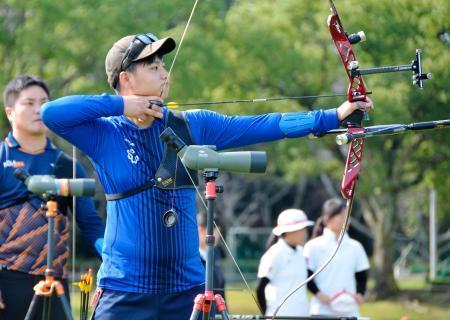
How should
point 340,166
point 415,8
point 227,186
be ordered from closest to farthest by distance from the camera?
1. point 415,8
2. point 340,166
3. point 227,186

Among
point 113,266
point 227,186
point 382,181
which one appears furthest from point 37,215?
→ point 227,186

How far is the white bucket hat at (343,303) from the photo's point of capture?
25.6 feet

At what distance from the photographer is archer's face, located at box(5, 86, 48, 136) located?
580 centimetres

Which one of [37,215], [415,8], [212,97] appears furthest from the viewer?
[212,97]

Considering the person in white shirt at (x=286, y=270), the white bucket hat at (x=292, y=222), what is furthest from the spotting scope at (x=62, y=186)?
the white bucket hat at (x=292, y=222)

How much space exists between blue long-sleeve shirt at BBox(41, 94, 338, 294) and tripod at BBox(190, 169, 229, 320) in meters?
0.39

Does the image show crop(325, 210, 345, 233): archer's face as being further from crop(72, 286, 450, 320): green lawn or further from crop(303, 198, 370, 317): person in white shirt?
crop(72, 286, 450, 320): green lawn

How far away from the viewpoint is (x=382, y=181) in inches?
754

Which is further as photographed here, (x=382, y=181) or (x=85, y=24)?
(x=382, y=181)

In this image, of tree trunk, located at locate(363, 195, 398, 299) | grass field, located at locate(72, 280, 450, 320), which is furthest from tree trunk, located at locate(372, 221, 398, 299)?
grass field, located at locate(72, 280, 450, 320)

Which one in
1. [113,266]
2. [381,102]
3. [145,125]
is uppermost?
[381,102]

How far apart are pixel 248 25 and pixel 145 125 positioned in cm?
1462

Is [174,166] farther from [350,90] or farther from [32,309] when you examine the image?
[32,309]

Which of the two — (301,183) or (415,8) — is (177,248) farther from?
(301,183)
